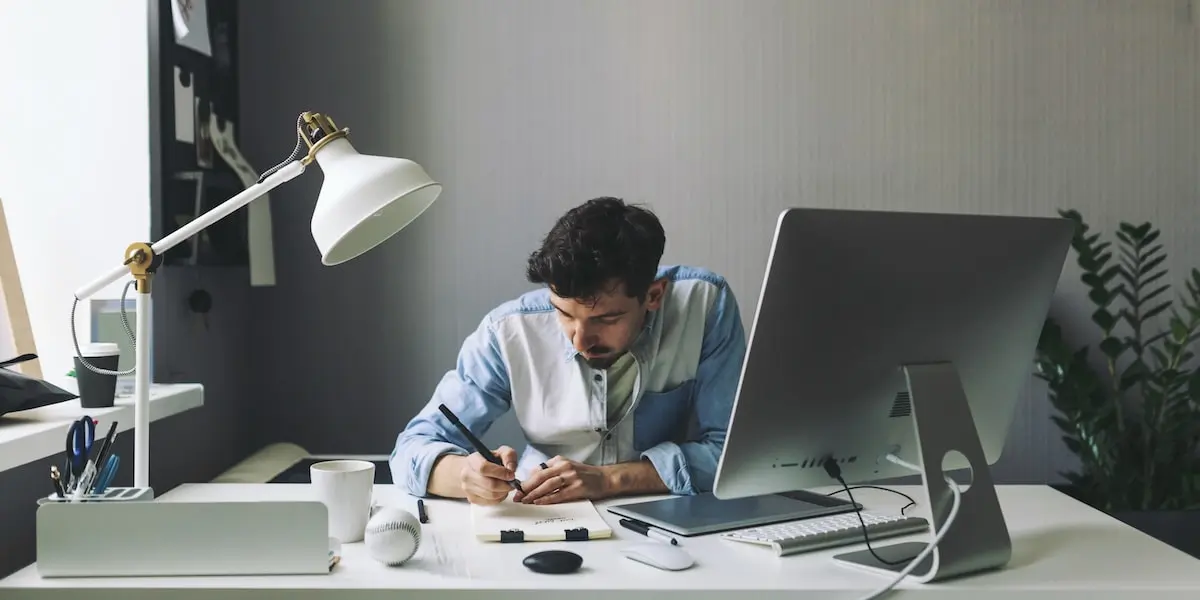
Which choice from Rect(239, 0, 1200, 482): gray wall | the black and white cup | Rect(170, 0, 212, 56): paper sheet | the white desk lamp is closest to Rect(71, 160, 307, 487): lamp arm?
the white desk lamp

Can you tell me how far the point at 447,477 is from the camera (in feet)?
5.00

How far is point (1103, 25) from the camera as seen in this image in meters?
2.47

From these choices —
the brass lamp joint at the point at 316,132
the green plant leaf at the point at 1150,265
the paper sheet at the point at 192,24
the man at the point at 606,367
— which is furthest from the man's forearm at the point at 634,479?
the green plant leaf at the point at 1150,265

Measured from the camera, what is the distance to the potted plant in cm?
232

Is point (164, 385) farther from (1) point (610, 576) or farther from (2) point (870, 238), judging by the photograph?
(2) point (870, 238)

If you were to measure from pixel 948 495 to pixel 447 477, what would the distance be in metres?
0.75

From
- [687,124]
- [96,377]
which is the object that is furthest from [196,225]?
[687,124]

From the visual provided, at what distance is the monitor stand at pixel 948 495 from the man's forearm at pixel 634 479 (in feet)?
1.45

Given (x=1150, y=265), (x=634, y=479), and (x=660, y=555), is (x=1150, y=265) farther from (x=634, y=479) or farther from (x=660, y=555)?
(x=660, y=555)

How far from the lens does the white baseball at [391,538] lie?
1.14 metres

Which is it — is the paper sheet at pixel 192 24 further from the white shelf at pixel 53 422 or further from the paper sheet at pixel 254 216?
the white shelf at pixel 53 422

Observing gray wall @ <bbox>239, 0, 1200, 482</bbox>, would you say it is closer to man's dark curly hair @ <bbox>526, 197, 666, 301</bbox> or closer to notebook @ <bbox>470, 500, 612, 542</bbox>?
man's dark curly hair @ <bbox>526, 197, 666, 301</bbox>

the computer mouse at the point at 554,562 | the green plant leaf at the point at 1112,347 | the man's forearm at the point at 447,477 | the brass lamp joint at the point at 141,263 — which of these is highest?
the brass lamp joint at the point at 141,263

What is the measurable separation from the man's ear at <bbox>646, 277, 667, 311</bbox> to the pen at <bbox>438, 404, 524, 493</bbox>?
0.40m
